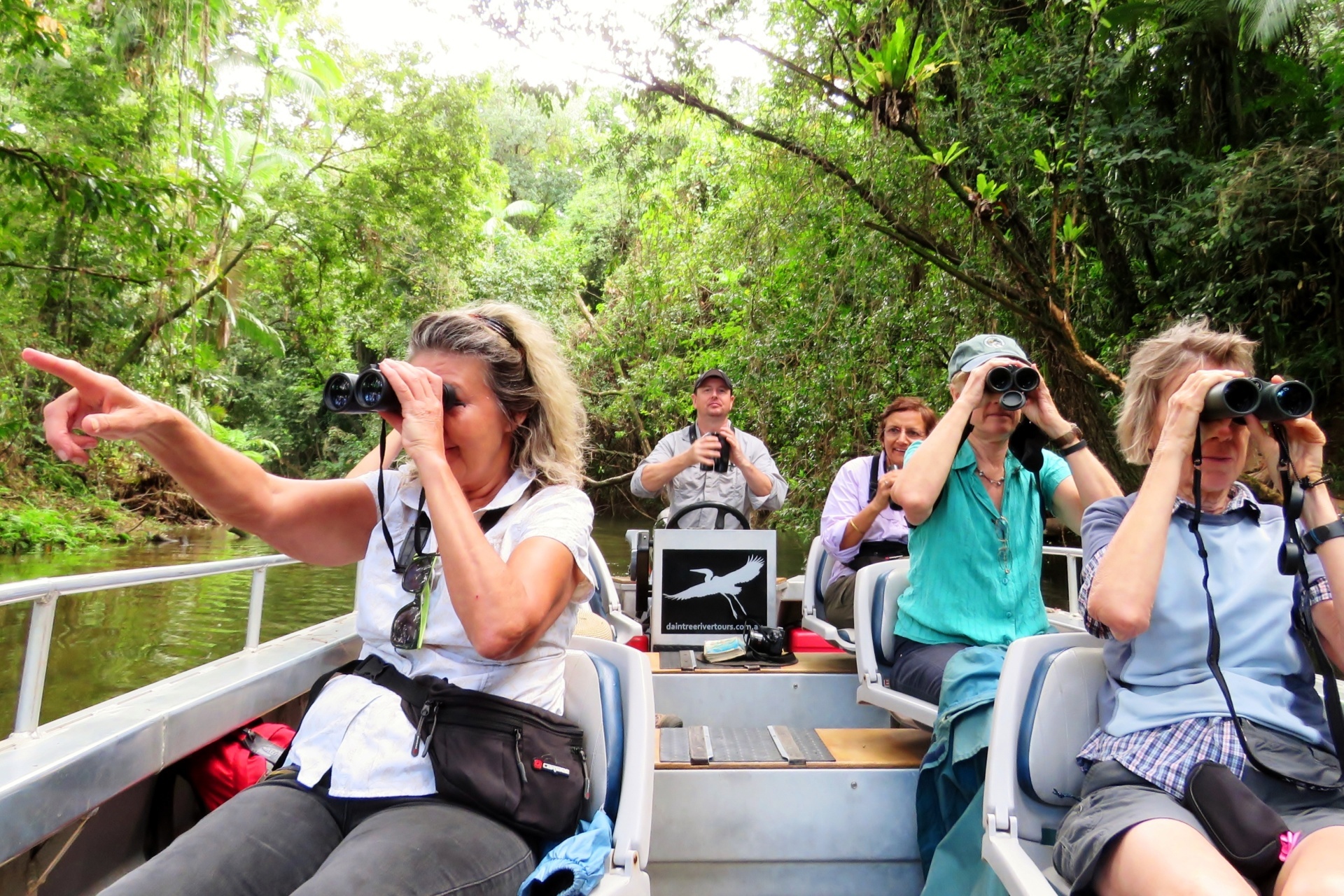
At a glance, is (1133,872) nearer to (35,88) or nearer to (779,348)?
(779,348)

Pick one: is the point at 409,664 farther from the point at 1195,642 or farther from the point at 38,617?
the point at 1195,642

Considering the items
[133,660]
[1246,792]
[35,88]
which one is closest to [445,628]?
[1246,792]

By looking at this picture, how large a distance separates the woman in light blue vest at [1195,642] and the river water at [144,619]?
3725 millimetres

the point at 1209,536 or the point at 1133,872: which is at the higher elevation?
the point at 1209,536

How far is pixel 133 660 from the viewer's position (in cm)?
605

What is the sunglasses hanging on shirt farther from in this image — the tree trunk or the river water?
the tree trunk

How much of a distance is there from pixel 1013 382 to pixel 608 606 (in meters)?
1.87

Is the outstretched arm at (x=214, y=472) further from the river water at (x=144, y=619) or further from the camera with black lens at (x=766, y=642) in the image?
the river water at (x=144, y=619)

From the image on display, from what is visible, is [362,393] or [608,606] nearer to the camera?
[362,393]

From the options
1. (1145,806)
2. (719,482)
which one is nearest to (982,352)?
(1145,806)

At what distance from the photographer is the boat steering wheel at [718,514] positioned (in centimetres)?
341

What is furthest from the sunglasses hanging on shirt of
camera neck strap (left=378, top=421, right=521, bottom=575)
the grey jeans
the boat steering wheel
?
the boat steering wheel

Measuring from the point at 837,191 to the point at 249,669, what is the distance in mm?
4944

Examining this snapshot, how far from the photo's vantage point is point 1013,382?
2.00 m
